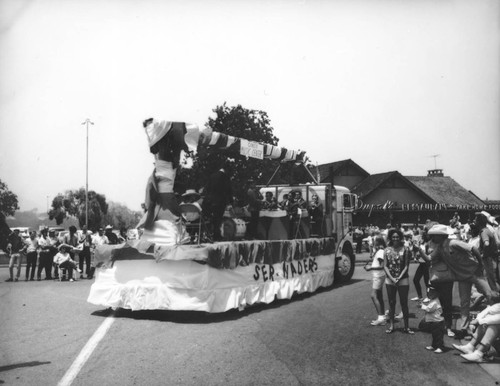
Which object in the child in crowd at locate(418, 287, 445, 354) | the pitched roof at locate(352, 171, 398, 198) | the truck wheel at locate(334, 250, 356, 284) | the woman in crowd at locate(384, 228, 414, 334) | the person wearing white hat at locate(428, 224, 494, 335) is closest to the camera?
Result: the child in crowd at locate(418, 287, 445, 354)

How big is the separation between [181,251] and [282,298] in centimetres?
339

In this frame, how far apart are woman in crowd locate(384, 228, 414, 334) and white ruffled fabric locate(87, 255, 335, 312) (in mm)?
2879

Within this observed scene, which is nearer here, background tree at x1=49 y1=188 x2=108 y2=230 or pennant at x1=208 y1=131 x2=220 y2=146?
pennant at x1=208 y1=131 x2=220 y2=146

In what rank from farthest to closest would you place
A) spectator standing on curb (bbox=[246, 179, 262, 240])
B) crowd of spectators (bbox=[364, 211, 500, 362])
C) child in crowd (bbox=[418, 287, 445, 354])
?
1. spectator standing on curb (bbox=[246, 179, 262, 240])
2. child in crowd (bbox=[418, 287, 445, 354])
3. crowd of spectators (bbox=[364, 211, 500, 362])

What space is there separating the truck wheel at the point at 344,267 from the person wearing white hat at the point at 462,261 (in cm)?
656

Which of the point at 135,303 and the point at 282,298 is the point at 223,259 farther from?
the point at 282,298

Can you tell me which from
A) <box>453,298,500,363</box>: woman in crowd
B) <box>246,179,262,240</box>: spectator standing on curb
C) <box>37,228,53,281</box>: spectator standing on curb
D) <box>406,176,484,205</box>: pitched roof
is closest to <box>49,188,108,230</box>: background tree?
<box>406,176,484,205</box>: pitched roof

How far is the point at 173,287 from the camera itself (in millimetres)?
8703

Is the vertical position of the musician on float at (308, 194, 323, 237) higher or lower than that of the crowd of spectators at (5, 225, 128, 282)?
higher

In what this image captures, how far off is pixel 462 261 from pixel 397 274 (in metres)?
1.01

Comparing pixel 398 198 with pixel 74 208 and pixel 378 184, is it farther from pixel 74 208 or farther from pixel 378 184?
pixel 74 208

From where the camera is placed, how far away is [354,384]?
207 inches

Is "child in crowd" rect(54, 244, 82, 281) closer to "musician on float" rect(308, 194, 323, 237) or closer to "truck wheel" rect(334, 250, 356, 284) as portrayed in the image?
"musician on float" rect(308, 194, 323, 237)

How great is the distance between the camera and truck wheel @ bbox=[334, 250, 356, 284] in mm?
14281
